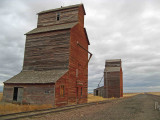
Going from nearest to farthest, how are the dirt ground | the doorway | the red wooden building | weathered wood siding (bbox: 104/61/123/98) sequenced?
the dirt ground → the red wooden building → the doorway → weathered wood siding (bbox: 104/61/123/98)

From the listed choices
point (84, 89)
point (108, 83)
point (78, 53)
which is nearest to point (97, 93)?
point (108, 83)

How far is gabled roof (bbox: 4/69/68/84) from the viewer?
2005 cm

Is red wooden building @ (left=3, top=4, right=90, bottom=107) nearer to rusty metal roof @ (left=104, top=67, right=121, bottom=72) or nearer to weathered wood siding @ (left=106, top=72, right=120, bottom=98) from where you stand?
weathered wood siding @ (left=106, top=72, right=120, bottom=98)

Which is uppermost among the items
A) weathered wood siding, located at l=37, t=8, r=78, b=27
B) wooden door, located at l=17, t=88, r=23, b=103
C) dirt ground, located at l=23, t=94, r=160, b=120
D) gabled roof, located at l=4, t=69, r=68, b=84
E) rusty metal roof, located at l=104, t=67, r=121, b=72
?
weathered wood siding, located at l=37, t=8, r=78, b=27

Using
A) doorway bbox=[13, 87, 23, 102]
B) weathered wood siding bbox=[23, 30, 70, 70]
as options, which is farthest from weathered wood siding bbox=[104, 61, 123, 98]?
doorway bbox=[13, 87, 23, 102]

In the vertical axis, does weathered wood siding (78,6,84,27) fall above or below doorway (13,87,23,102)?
above

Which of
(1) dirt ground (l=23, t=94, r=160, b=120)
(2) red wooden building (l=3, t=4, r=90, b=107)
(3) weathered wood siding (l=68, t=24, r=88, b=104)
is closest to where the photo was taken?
(1) dirt ground (l=23, t=94, r=160, b=120)

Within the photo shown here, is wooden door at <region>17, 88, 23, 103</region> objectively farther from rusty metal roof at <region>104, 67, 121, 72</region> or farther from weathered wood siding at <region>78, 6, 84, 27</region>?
rusty metal roof at <region>104, 67, 121, 72</region>

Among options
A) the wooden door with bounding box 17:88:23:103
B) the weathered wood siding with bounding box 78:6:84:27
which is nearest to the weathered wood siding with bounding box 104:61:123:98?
the weathered wood siding with bounding box 78:6:84:27

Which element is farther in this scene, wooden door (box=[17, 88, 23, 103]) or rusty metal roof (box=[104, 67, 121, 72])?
rusty metal roof (box=[104, 67, 121, 72])

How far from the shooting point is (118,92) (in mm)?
46125

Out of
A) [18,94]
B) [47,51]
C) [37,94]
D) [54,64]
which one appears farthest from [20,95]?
[47,51]

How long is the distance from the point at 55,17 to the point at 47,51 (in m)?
7.15

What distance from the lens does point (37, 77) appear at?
21562 millimetres
